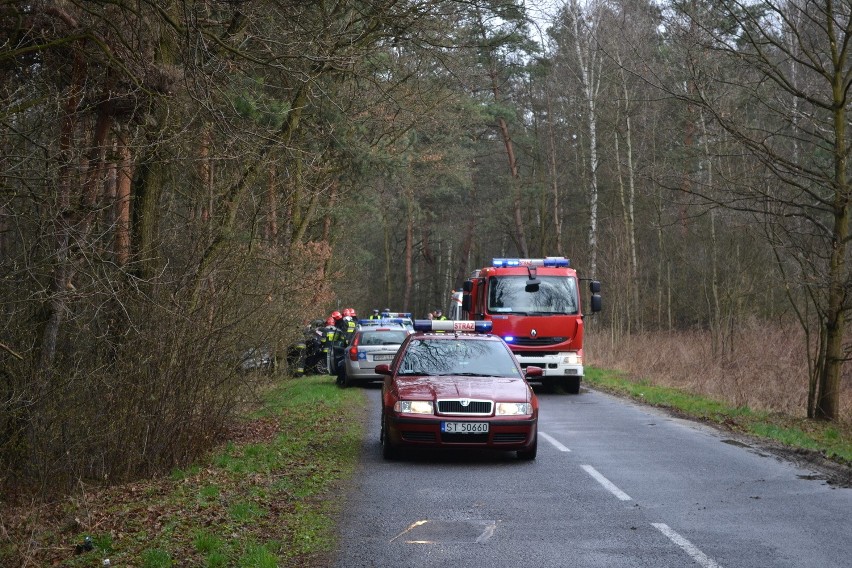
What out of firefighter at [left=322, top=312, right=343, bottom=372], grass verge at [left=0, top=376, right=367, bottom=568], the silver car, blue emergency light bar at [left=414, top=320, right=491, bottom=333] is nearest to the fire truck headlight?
the silver car

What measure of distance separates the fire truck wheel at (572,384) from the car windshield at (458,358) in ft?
33.0

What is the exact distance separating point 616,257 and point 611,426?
20090mm

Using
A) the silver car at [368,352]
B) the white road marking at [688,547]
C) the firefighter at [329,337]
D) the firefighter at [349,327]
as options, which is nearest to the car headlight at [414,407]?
the white road marking at [688,547]

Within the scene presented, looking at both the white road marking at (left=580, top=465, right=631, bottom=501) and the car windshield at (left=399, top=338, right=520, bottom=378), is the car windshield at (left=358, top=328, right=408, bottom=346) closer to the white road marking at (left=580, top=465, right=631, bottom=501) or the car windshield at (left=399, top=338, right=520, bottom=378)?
A: the car windshield at (left=399, top=338, right=520, bottom=378)

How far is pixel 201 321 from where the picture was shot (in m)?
11.2

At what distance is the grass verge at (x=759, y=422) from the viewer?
1409 cm

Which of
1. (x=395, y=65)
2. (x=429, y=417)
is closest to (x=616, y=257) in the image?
(x=395, y=65)

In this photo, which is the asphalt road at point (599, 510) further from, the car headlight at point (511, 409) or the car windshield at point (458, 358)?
the car windshield at point (458, 358)

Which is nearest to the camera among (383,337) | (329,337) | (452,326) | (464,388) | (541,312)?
(464,388)

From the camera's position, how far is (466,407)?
38.7ft

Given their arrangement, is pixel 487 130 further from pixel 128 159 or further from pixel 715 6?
pixel 128 159

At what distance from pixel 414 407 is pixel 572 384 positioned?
12.3 m

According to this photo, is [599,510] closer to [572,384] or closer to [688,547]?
[688,547]

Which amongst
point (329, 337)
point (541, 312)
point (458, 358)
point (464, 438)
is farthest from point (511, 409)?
point (329, 337)
